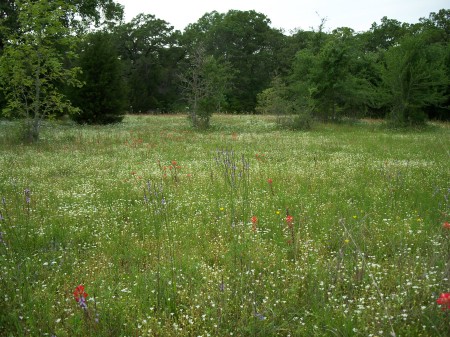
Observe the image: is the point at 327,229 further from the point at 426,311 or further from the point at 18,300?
the point at 18,300

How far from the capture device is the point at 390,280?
13.4 ft

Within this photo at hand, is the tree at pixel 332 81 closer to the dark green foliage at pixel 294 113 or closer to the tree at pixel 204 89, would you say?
the dark green foliage at pixel 294 113

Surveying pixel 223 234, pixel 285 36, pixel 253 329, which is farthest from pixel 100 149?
pixel 285 36

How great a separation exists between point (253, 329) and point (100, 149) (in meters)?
14.3

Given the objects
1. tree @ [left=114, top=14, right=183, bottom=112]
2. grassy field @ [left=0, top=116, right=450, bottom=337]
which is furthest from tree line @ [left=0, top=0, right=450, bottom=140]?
tree @ [left=114, top=14, right=183, bottom=112]

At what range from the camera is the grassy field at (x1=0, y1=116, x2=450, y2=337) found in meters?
3.38

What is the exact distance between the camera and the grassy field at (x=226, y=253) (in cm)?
338

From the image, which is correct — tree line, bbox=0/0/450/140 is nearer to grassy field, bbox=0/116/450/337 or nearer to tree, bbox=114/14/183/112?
grassy field, bbox=0/116/450/337

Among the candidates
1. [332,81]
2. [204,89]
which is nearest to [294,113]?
[332,81]

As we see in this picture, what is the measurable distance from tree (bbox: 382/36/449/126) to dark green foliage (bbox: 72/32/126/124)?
23483 mm

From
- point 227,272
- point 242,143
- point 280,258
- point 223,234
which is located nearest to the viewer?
point 227,272

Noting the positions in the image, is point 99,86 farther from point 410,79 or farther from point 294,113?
point 410,79

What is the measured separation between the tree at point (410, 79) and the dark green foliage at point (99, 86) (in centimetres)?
2348

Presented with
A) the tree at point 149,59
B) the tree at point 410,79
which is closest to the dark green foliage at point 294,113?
the tree at point 410,79
